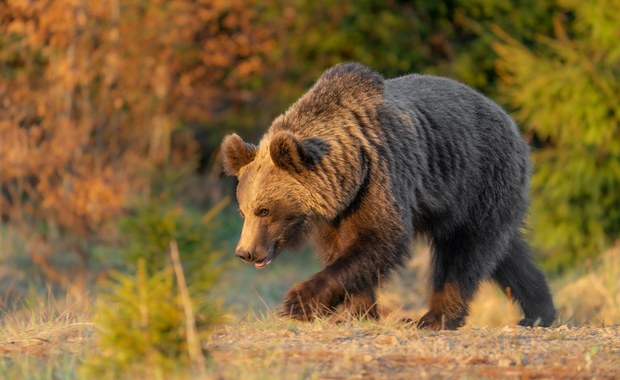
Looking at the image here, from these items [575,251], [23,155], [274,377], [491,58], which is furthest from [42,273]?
[274,377]

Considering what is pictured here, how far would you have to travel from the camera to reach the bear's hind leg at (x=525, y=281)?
326 inches

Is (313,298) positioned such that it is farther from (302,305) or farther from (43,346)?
(43,346)

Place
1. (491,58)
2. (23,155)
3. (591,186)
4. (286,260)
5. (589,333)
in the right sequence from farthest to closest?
(491,58) → (286,260) → (23,155) → (591,186) → (589,333)

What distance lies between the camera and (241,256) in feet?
22.3

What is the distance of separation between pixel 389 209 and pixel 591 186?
22.9 ft

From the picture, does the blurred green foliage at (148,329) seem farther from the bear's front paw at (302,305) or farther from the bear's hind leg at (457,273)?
the bear's hind leg at (457,273)

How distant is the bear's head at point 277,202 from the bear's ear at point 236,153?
14 cm

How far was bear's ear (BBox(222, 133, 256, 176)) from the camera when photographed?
280 inches

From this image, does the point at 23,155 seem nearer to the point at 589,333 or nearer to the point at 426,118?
the point at 426,118

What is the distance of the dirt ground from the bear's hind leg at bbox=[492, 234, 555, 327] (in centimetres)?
217

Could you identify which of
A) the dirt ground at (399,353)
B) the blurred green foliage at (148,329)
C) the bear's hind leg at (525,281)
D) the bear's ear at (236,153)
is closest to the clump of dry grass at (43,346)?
the blurred green foliage at (148,329)

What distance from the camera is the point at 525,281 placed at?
328 inches

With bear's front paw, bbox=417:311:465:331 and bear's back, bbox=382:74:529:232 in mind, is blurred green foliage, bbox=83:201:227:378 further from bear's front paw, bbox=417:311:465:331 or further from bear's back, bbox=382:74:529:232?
bear's front paw, bbox=417:311:465:331

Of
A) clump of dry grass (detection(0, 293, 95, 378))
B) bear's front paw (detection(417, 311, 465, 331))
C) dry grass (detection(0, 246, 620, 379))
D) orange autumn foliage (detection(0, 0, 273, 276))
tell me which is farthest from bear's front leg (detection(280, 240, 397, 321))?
orange autumn foliage (detection(0, 0, 273, 276))
